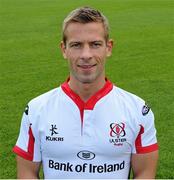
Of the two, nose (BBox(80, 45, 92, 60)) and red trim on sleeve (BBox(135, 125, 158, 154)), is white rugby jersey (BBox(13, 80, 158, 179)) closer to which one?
red trim on sleeve (BBox(135, 125, 158, 154))

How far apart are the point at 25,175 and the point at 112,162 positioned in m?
0.53

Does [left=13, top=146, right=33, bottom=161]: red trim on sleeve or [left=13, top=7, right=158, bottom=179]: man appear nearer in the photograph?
[left=13, top=7, right=158, bottom=179]: man

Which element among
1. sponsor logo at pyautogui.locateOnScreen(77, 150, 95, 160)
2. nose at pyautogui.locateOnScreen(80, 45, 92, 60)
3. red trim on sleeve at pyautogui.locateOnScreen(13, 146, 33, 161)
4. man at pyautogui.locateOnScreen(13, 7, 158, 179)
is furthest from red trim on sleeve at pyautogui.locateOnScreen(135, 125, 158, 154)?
red trim on sleeve at pyautogui.locateOnScreen(13, 146, 33, 161)

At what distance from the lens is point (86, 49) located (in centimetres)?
257

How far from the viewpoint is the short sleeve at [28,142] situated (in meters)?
2.70

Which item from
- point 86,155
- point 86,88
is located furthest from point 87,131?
point 86,88

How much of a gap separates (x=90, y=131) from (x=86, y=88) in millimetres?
254

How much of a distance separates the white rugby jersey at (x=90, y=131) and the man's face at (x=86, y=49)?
0.16 m

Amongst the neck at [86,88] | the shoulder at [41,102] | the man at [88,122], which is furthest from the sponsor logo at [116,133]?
the shoulder at [41,102]

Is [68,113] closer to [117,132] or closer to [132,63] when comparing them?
[117,132]

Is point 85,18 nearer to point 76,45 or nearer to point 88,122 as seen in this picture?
point 76,45

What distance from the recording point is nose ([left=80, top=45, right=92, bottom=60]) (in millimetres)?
2557

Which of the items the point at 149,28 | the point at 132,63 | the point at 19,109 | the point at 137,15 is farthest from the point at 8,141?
the point at 137,15

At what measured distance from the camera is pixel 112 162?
2646mm
